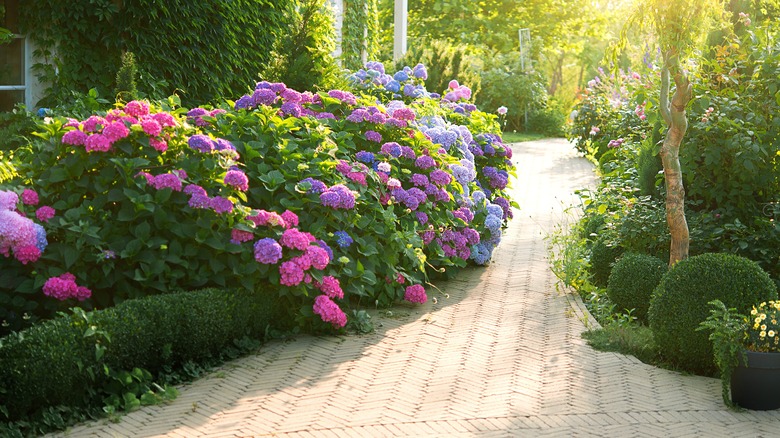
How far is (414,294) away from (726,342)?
2416mm

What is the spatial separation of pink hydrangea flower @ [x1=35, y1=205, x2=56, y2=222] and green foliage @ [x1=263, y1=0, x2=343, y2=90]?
14.4ft

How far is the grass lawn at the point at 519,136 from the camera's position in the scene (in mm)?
20833

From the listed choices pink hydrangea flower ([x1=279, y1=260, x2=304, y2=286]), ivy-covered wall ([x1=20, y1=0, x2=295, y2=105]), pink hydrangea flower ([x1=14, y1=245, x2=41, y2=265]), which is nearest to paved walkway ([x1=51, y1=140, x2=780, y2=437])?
pink hydrangea flower ([x1=279, y1=260, x2=304, y2=286])

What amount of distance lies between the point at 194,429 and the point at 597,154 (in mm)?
11919

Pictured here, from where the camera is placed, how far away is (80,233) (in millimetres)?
5301

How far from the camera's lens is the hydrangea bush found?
17.8 feet

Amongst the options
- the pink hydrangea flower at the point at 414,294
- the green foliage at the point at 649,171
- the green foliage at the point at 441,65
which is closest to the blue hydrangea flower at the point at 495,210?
the green foliage at the point at 649,171

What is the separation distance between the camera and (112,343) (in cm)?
472

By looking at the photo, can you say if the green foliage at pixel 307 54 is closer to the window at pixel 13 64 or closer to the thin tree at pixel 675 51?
the window at pixel 13 64

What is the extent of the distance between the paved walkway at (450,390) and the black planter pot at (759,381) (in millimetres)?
63

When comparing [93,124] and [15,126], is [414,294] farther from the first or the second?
[15,126]

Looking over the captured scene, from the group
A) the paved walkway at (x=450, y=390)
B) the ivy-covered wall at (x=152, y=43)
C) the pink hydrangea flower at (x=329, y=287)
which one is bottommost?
the paved walkway at (x=450, y=390)

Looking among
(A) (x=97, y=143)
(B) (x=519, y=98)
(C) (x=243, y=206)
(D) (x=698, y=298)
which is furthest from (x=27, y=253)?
(B) (x=519, y=98)

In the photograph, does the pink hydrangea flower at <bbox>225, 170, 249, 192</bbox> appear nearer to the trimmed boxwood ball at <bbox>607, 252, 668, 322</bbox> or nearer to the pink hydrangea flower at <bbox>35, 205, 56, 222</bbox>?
the pink hydrangea flower at <bbox>35, 205, 56, 222</bbox>
